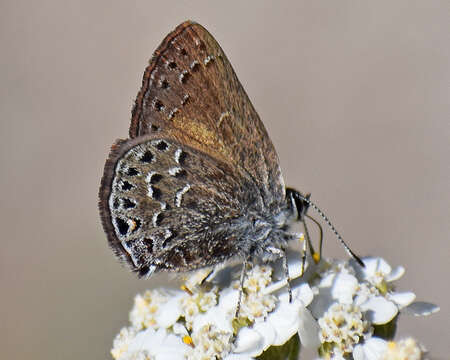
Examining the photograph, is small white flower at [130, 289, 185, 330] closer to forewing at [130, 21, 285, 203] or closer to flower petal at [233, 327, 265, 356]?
flower petal at [233, 327, 265, 356]

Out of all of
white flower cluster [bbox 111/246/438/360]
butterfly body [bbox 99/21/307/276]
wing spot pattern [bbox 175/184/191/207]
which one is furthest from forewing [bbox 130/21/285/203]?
white flower cluster [bbox 111/246/438/360]

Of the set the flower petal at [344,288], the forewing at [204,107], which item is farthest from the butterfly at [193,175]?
the flower petal at [344,288]

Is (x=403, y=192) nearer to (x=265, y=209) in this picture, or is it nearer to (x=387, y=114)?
(x=387, y=114)

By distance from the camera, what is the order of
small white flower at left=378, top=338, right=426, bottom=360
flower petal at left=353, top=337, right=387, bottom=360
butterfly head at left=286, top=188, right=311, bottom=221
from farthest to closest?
butterfly head at left=286, top=188, right=311, bottom=221 → flower petal at left=353, top=337, right=387, bottom=360 → small white flower at left=378, top=338, right=426, bottom=360

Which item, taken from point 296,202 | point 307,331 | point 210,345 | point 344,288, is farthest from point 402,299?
point 210,345

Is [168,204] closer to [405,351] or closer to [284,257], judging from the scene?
[284,257]

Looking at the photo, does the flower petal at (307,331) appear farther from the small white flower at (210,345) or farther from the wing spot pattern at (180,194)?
the wing spot pattern at (180,194)
